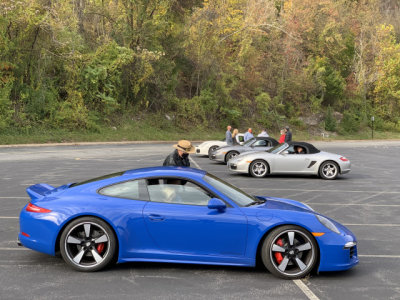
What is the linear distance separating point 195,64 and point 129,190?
44889 millimetres

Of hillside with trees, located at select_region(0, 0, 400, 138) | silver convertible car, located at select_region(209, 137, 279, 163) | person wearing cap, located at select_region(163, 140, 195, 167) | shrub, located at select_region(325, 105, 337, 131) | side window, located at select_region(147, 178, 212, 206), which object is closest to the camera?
side window, located at select_region(147, 178, 212, 206)

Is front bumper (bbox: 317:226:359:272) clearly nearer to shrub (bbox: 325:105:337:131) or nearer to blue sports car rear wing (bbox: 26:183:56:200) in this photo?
blue sports car rear wing (bbox: 26:183:56:200)

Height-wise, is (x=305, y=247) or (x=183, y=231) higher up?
(x=183, y=231)

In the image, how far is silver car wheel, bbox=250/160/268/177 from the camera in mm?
17328

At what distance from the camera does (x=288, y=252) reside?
6.01 metres

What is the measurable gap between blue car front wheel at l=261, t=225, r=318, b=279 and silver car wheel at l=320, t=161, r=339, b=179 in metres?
11.6

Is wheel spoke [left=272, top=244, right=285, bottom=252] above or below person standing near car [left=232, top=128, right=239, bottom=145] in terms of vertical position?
below

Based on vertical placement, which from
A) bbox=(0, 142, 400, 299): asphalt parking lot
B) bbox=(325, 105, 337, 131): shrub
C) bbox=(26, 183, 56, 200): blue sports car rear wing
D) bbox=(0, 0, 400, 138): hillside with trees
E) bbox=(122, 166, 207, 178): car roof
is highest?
bbox=(0, 0, 400, 138): hillside with trees

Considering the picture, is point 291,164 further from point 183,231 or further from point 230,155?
point 183,231

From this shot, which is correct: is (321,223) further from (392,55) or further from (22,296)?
(392,55)

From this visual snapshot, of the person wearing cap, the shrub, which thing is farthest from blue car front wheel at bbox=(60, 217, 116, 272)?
the shrub

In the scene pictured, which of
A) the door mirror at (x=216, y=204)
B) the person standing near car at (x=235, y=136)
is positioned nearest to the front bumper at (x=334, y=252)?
the door mirror at (x=216, y=204)

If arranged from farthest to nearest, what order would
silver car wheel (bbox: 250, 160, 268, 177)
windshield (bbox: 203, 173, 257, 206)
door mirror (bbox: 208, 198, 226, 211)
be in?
1. silver car wheel (bbox: 250, 160, 268, 177)
2. windshield (bbox: 203, 173, 257, 206)
3. door mirror (bbox: 208, 198, 226, 211)

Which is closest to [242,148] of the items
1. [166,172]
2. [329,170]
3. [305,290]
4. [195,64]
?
[329,170]
